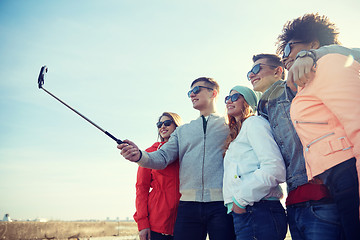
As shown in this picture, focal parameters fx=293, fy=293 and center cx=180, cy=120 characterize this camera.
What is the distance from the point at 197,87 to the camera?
12.0ft

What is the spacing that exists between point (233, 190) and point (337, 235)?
844 millimetres

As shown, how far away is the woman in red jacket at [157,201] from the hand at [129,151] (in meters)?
0.76

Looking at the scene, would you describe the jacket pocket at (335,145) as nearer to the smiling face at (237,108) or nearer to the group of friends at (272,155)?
the group of friends at (272,155)

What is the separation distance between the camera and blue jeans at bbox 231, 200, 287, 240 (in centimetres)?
213

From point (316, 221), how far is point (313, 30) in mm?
1405

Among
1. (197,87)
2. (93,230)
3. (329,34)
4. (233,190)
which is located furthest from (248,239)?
(93,230)

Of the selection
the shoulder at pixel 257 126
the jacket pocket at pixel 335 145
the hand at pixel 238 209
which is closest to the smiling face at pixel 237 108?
the shoulder at pixel 257 126

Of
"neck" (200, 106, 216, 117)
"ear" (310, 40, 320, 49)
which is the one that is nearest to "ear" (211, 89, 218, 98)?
"neck" (200, 106, 216, 117)

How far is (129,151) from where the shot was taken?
2922mm

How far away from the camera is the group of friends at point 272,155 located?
1500mm

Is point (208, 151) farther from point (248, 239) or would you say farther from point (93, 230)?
point (93, 230)

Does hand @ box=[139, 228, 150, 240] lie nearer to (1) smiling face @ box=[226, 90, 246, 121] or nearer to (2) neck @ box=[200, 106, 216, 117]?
(2) neck @ box=[200, 106, 216, 117]

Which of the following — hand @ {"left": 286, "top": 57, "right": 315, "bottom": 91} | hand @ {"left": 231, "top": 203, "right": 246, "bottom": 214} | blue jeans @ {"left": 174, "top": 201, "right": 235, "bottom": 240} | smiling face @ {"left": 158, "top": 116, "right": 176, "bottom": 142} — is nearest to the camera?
hand @ {"left": 286, "top": 57, "right": 315, "bottom": 91}

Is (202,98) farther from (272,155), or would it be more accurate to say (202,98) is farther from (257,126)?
(272,155)
